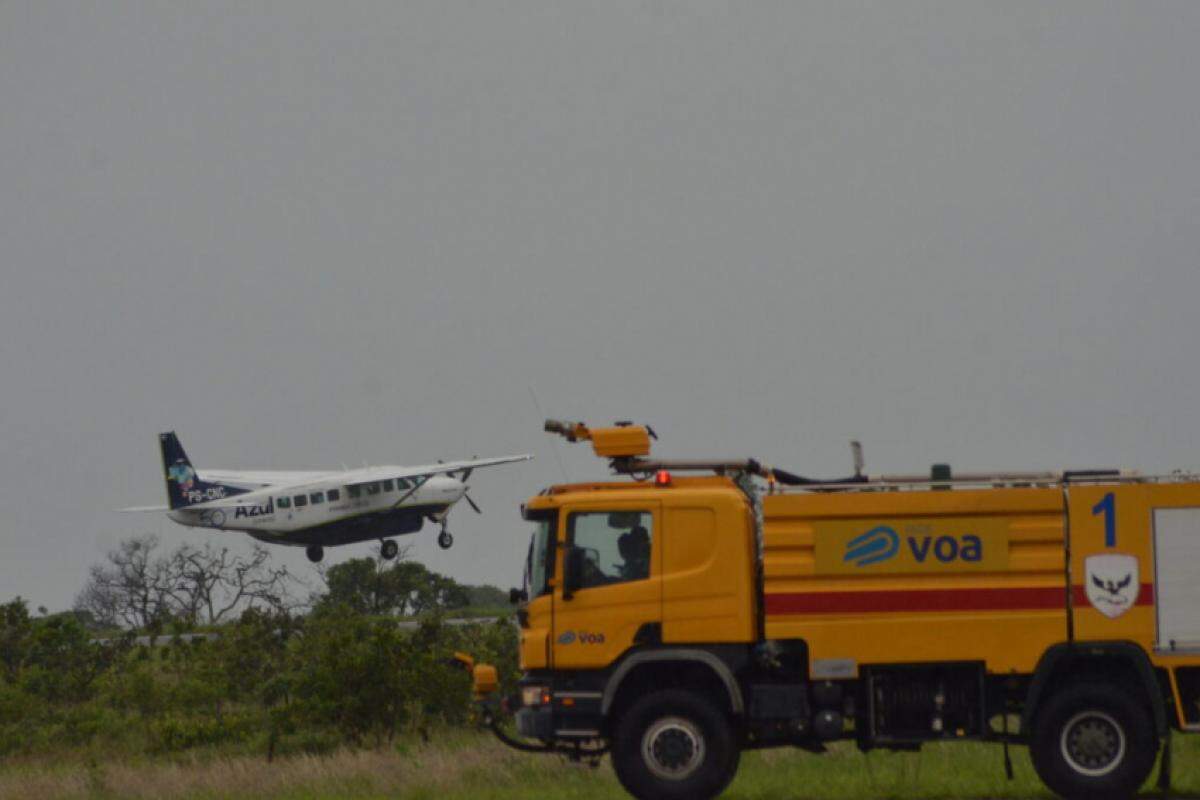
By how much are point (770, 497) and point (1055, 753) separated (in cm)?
337

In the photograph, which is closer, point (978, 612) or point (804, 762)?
point (978, 612)

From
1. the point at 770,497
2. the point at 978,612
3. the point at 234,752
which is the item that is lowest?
the point at 234,752

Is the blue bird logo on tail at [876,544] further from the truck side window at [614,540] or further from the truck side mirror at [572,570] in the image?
the truck side mirror at [572,570]

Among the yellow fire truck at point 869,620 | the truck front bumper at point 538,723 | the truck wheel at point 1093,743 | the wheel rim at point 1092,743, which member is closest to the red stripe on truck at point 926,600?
the yellow fire truck at point 869,620

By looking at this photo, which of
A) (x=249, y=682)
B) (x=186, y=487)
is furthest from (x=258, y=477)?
(x=249, y=682)

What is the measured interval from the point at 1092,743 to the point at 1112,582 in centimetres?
143

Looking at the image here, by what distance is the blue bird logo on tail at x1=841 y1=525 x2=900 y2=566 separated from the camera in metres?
16.5

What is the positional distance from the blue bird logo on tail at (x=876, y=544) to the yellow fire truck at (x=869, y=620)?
0.8 inches

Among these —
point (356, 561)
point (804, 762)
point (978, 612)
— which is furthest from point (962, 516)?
point (356, 561)

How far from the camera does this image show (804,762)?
2105 cm

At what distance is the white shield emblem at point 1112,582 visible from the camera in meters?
16.3

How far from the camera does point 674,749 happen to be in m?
16.6

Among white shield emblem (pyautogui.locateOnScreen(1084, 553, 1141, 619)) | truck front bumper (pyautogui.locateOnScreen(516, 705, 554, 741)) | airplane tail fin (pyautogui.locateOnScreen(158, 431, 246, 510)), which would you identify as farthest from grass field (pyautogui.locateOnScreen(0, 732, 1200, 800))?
airplane tail fin (pyautogui.locateOnScreen(158, 431, 246, 510))

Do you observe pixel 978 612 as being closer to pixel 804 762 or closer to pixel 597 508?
pixel 597 508
